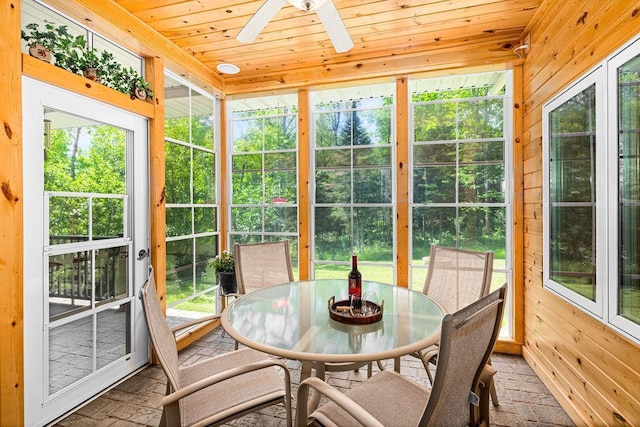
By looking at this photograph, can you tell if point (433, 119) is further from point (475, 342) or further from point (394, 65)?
point (475, 342)

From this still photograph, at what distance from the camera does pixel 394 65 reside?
308 cm

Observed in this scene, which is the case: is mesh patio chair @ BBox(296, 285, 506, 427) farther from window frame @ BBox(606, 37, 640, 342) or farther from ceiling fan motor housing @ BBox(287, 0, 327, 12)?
ceiling fan motor housing @ BBox(287, 0, 327, 12)

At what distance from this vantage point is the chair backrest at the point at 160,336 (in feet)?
4.30

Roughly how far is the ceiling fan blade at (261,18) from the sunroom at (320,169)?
557mm

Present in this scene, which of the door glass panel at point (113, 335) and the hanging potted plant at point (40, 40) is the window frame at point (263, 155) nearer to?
the door glass panel at point (113, 335)

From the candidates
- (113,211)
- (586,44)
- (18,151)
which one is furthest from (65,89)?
(586,44)

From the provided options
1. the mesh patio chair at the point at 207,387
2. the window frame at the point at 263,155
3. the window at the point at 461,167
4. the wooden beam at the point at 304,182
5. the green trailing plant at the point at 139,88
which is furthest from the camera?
the window frame at the point at 263,155

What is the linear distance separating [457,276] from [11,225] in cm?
278

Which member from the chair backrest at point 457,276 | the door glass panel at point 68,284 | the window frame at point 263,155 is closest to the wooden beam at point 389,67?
the window frame at point 263,155

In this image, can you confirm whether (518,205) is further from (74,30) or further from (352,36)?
(74,30)

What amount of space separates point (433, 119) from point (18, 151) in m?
3.18

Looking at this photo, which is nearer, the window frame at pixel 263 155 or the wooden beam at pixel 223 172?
the window frame at pixel 263 155

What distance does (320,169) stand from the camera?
348 centimetres

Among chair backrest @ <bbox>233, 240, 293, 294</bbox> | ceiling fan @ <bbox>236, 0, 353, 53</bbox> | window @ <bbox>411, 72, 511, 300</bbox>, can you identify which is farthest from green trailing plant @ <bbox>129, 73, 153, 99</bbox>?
window @ <bbox>411, 72, 511, 300</bbox>
